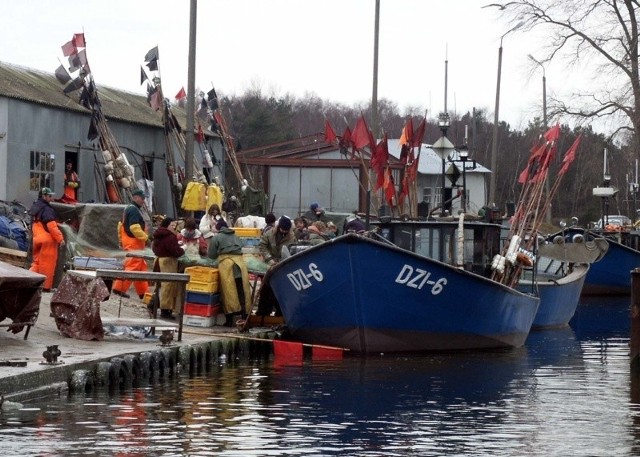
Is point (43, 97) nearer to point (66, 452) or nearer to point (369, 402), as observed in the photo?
point (369, 402)

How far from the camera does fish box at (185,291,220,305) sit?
23734 millimetres

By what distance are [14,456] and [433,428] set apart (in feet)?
15.1

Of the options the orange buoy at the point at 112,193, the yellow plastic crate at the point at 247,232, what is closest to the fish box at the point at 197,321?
Result: the yellow plastic crate at the point at 247,232

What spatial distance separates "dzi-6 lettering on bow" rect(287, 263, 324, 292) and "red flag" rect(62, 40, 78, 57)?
1532 cm

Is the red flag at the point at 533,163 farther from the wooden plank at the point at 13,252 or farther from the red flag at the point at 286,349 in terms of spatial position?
the wooden plank at the point at 13,252

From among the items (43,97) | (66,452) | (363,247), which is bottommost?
(66,452)

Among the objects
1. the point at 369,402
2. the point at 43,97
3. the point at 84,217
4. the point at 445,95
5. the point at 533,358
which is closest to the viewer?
the point at 369,402

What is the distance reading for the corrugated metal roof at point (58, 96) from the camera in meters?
34.0

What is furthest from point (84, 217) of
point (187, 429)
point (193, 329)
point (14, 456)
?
point (14, 456)

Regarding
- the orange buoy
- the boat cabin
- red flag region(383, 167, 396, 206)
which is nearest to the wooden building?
the orange buoy

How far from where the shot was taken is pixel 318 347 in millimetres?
23156

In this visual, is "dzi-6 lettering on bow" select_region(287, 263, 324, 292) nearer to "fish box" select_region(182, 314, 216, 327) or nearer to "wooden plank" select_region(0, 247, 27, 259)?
"fish box" select_region(182, 314, 216, 327)

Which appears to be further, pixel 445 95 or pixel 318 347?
pixel 445 95

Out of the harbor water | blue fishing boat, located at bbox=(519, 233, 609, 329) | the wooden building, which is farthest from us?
the wooden building
